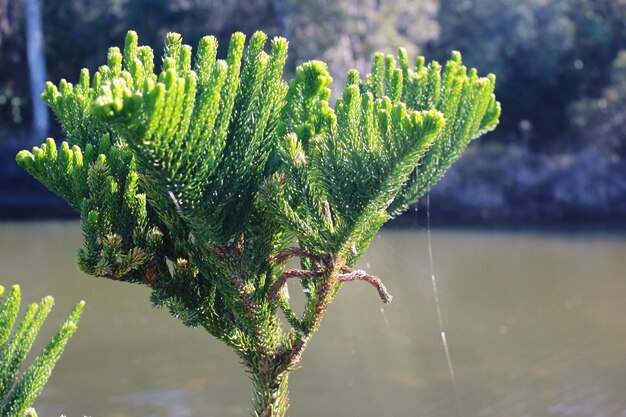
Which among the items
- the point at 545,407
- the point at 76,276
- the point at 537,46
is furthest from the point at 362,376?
the point at 537,46

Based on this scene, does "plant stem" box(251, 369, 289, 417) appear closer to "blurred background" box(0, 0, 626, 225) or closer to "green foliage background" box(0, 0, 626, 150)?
"blurred background" box(0, 0, 626, 225)

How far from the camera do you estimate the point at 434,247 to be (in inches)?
717

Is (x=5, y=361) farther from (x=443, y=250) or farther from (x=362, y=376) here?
(x=443, y=250)

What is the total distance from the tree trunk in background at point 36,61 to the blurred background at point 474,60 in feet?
0.21

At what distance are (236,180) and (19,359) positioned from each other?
3.15ft

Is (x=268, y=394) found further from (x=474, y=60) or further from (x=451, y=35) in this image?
(x=451, y=35)

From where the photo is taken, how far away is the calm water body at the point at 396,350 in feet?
31.2

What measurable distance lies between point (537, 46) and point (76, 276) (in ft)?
59.5

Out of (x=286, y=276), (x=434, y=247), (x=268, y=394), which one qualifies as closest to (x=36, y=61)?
(x=434, y=247)

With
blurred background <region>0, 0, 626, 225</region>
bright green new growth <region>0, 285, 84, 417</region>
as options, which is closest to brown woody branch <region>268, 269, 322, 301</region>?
bright green new growth <region>0, 285, 84, 417</region>

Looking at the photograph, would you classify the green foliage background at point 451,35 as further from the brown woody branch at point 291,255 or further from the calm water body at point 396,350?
the brown woody branch at point 291,255

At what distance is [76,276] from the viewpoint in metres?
14.9

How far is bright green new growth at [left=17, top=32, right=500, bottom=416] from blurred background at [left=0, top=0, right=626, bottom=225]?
2081 centimetres

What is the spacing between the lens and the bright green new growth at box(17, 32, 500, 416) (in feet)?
5.87
